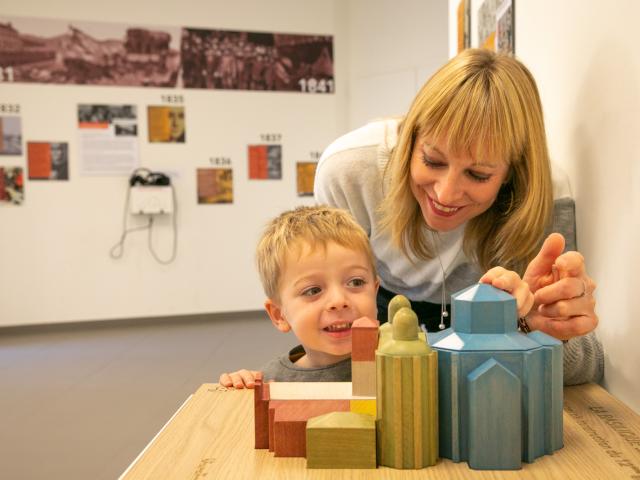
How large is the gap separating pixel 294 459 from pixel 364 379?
0.13 meters

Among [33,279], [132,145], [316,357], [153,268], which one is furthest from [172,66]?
[316,357]

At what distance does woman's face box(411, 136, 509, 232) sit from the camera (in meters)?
1.22

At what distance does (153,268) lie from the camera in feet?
16.9

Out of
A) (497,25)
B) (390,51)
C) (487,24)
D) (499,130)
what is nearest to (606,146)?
(499,130)

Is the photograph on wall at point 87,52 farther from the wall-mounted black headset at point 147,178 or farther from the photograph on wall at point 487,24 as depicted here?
the photograph on wall at point 487,24

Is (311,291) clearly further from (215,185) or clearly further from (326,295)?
(215,185)

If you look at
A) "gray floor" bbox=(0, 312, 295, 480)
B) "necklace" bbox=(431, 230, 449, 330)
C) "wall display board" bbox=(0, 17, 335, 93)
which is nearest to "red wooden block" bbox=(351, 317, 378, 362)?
"necklace" bbox=(431, 230, 449, 330)

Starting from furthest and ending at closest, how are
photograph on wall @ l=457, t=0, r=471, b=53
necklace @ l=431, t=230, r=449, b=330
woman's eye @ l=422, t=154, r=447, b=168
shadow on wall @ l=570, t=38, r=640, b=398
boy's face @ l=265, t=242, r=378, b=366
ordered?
photograph on wall @ l=457, t=0, r=471, b=53 → necklace @ l=431, t=230, r=449, b=330 → woman's eye @ l=422, t=154, r=447, b=168 → boy's face @ l=265, t=242, r=378, b=366 → shadow on wall @ l=570, t=38, r=640, b=398

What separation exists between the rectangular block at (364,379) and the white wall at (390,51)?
432 centimetres

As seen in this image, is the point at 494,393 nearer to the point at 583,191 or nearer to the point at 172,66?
the point at 583,191

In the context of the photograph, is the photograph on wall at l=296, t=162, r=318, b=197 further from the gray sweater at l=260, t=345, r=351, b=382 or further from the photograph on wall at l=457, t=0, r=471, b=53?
the gray sweater at l=260, t=345, r=351, b=382

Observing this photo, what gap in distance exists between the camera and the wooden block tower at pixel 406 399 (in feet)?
2.23

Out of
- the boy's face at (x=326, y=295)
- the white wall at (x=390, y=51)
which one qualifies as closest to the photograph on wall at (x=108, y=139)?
the white wall at (x=390, y=51)

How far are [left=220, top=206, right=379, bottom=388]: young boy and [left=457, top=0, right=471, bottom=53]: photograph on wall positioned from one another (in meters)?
1.19
